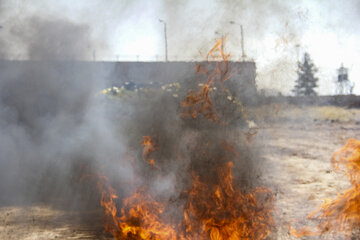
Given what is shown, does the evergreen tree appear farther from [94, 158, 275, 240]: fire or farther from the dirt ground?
[94, 158, 275, 240]: fire

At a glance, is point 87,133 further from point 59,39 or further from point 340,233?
point 340,233

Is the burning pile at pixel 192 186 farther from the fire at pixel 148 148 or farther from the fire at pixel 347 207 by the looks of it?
the fire at pixel 347 207

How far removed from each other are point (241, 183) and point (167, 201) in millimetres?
1760

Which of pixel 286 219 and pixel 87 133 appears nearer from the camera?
pixel 286 219

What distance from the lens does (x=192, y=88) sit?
9867 millimetres

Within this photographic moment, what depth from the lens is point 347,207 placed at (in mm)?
4148

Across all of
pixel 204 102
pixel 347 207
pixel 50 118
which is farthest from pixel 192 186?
pixel 50 118

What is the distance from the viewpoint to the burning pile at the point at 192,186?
4.28 metres

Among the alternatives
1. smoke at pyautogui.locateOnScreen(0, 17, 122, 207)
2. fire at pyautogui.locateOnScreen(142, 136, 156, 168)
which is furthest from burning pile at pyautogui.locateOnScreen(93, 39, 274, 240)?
smoke at pyautogui.locateOnScreen(0, 17, 122, 207)

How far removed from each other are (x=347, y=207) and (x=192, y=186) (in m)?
2.21

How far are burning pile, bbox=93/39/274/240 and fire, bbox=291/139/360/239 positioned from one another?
75cm

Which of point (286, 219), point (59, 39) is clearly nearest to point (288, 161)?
point (286, 219)

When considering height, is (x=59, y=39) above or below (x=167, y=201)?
above

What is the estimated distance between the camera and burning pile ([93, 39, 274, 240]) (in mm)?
4281
